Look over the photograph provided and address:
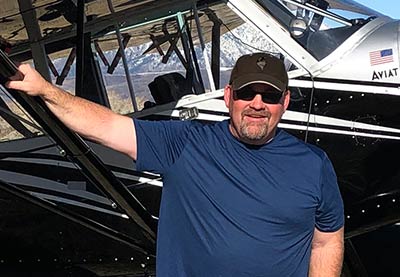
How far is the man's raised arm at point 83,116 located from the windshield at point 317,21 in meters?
2.32

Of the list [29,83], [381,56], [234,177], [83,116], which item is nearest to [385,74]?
[381,56]

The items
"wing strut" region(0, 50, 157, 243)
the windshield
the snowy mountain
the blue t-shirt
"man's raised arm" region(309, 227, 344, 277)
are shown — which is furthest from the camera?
the snowy mountain

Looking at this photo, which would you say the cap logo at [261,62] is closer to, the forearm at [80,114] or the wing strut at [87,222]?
the forearm at [80,114]

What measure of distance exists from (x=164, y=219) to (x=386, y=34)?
2.52 meters

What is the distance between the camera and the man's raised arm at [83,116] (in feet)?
8.60

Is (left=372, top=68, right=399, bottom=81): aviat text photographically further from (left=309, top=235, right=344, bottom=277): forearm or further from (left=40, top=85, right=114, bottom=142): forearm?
(left=40, top=85, right=114, bottom=142): forearm

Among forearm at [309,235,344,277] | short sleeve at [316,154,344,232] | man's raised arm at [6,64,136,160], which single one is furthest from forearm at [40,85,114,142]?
forearm at [309,235,344,277]

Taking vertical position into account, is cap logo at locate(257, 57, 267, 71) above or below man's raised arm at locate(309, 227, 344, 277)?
above

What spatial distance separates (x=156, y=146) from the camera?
8.68 ft

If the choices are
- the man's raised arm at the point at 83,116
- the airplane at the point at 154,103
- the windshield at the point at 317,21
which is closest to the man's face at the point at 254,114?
the man's raised arm at the point at 83,116

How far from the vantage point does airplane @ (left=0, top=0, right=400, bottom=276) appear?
14.8ft

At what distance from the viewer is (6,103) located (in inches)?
202

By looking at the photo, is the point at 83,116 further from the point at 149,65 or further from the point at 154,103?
the point at 149,65

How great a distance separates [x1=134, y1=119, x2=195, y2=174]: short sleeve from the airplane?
1.53m
